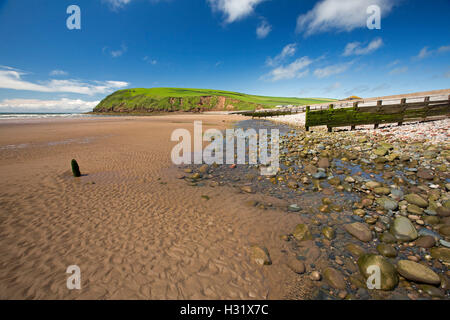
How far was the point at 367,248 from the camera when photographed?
359 centimetres

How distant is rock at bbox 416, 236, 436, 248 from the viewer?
3.42 m

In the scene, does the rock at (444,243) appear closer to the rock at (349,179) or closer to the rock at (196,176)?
the rock at (349,179)

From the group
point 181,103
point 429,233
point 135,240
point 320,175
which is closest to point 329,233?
point 429,233

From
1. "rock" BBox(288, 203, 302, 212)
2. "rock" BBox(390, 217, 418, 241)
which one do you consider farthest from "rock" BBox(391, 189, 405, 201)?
"rock" BBox(288, 203, 302, 212)

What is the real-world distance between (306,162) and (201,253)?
23.6ft

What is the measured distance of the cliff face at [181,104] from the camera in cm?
9771

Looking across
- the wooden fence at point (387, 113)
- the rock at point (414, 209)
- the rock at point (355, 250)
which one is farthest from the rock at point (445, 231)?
the wooden fence at point (387, 113)

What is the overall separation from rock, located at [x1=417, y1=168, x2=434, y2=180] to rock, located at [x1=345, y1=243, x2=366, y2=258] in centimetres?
494

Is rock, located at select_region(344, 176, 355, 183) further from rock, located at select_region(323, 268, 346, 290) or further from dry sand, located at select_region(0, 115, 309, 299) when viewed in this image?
rock, located at select_region(323, 268, 346, 290)

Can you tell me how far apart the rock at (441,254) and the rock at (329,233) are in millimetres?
1664
